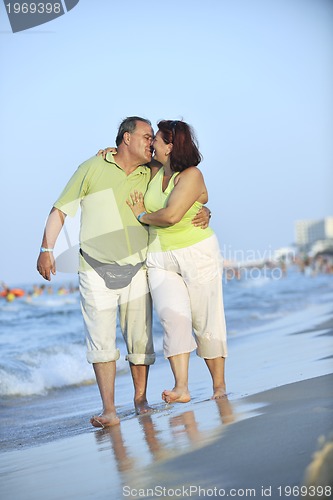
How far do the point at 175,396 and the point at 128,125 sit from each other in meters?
1.48

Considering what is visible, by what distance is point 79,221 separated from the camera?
15.7ft

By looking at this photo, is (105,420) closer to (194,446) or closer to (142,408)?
(142,408)

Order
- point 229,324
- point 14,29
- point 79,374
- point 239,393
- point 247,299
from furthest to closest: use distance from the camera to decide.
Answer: point 247,299
point 229,324
point 79,374
point 14,29
point 239,393

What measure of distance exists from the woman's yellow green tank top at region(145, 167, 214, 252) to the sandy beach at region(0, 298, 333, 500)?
0.86 m

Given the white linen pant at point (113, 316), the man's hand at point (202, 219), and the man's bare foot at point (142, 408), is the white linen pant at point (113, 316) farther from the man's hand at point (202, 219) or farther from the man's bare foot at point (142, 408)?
the man's hand at point (202, 219)

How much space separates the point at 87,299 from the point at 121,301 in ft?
0.66

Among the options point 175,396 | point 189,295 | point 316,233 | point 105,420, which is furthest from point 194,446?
point 316,233

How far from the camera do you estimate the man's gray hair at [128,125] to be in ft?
15.5

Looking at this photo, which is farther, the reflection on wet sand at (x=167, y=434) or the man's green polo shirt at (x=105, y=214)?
the man's green polo shirt at (x=105, y=214)

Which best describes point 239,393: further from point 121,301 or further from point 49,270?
point 49,270

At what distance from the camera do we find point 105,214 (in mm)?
4641

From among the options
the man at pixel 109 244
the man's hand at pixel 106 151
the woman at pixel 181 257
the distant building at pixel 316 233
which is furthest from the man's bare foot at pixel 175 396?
the distant building at pixel 316 233

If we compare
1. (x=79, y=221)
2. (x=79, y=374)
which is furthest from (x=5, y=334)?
(x=79, y=221)

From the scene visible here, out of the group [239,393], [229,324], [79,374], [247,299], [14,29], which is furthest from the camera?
[247,299]
